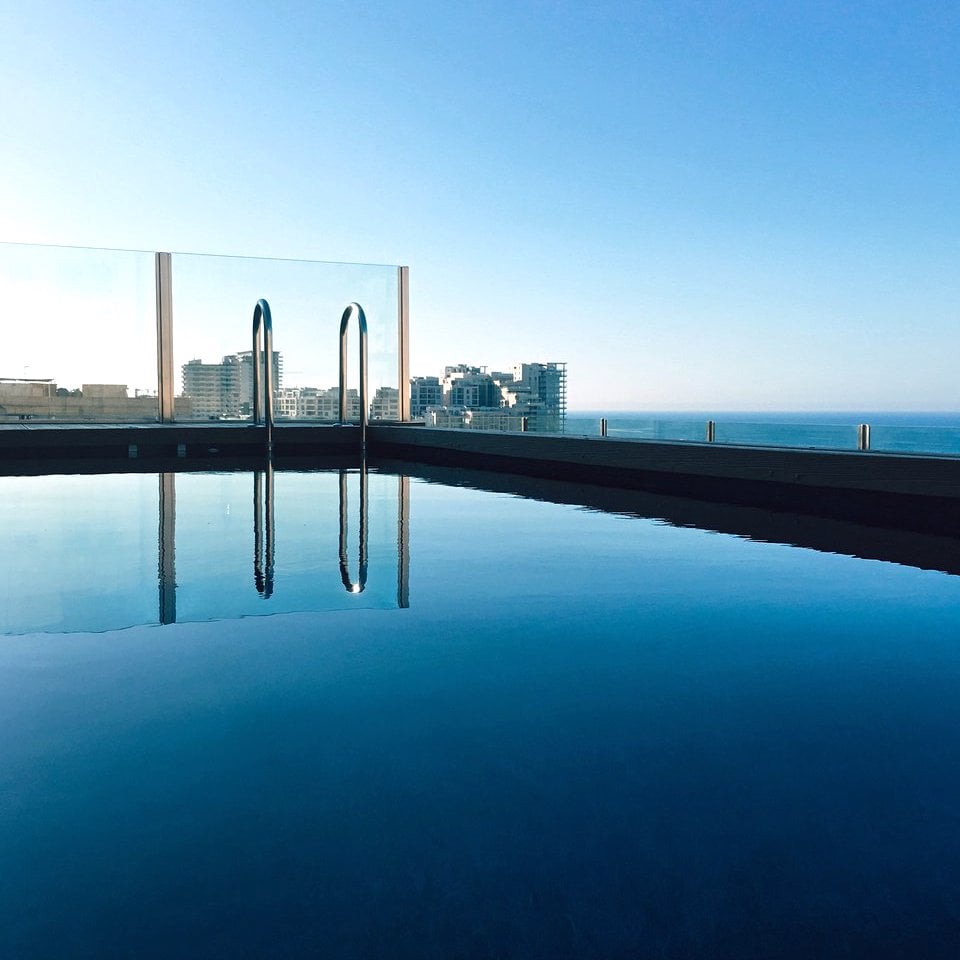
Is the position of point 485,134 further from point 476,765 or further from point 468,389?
point 476,765

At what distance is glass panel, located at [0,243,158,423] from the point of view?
10.4 m

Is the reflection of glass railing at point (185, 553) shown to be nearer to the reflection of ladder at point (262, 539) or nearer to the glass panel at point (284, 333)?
the reflection of ladder at point (262, 539)

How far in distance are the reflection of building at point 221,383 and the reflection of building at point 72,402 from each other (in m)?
0.50

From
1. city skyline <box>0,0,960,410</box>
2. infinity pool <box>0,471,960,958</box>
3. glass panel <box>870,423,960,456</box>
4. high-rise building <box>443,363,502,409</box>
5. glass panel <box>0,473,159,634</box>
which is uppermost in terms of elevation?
city skyline <box>0,0,960,410</box>

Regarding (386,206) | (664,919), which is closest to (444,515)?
(664,919)

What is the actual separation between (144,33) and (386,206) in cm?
656

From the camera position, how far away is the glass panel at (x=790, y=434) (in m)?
7.54

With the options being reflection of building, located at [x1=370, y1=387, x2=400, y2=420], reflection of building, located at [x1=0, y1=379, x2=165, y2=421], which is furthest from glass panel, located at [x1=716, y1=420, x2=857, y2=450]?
reflection of building, located at [x1=0, y1=379, x2=165, y2=421]

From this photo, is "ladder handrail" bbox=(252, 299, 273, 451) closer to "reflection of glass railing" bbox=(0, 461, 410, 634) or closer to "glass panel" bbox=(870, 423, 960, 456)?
"reflection of glass railing" bbox=(0, 461, 410, 634)

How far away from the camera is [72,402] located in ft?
34.7

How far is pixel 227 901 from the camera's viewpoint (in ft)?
4.00

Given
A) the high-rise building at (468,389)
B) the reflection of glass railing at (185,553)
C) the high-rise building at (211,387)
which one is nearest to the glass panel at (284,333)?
the high-rise building at (211,387)

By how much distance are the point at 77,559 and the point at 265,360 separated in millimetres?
6710

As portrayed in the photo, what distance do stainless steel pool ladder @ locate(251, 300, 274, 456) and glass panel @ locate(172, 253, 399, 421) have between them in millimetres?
131
